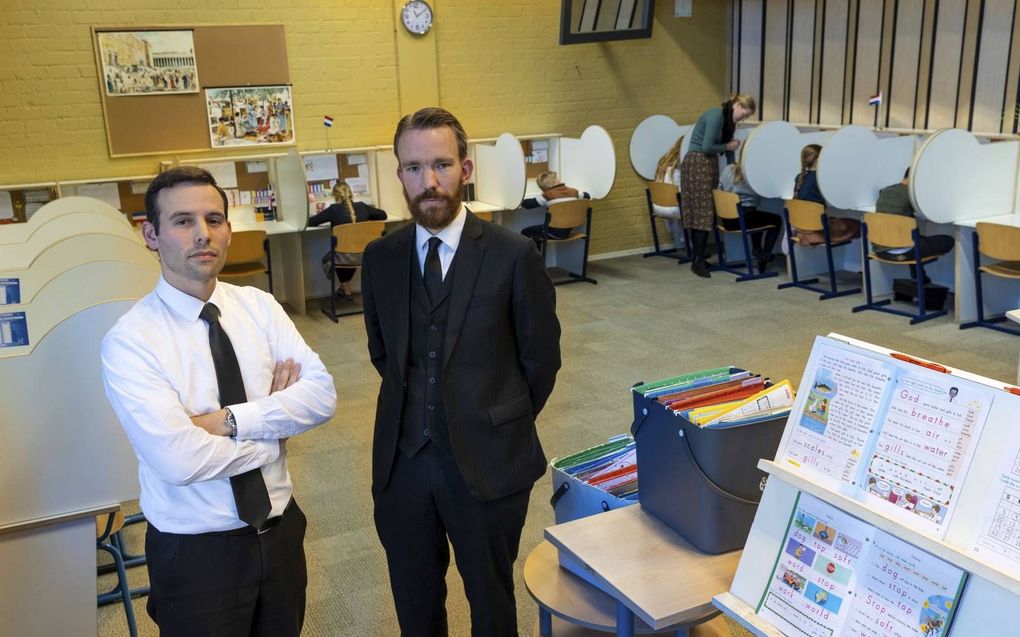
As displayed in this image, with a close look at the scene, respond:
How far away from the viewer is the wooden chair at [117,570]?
261cm

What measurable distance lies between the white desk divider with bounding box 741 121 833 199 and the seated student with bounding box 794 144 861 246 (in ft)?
1.02

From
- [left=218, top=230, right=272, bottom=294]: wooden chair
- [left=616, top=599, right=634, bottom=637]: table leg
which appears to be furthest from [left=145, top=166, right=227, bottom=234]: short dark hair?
[left=218, top=230, right=272, bottom=294]: wooden chair

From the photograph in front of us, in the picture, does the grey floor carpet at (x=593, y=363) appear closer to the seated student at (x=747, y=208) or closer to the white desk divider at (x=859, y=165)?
the seated student at (x=747, y=208)

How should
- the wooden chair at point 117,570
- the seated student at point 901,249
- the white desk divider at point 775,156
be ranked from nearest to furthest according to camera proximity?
the wooden chair at point 117,570
the seated student at point 901,249
the white desk divider at point 775,156

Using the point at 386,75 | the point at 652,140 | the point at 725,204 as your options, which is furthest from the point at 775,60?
the point at 386,75

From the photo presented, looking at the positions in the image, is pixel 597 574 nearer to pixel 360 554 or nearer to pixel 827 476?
pixel 827 476

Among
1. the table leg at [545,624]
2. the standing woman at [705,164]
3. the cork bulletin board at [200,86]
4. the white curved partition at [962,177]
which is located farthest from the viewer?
the standing woman at [705,164]

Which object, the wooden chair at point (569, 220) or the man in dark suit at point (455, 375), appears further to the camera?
the wooden chair at point (569, 220)

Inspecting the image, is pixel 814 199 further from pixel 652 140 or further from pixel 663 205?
pixel 652 140

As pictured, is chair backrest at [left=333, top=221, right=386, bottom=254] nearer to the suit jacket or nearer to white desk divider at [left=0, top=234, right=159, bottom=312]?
white desk divider at [left=0, top=234, right=159, bottom=312]

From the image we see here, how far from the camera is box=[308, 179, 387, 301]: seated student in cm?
653

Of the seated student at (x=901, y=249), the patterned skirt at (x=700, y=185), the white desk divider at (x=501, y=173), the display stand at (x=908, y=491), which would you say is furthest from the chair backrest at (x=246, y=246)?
the display stand at (x=908, y=491)

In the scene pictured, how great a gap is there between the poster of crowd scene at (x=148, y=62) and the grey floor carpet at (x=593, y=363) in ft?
6.46

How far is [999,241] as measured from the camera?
5.32 metres
